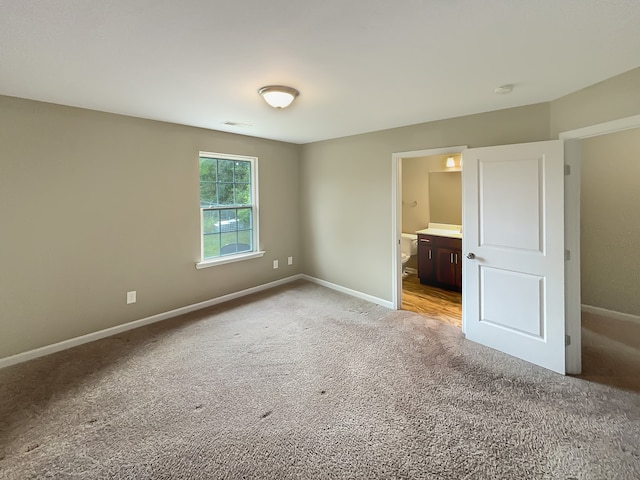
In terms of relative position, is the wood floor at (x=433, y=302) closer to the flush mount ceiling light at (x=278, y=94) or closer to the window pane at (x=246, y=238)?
the window pane at (x=246, y=238)

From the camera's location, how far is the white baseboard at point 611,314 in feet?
11.4

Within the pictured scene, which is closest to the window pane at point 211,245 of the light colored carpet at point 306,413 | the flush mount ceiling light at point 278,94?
the light colored carpet at point 306,413

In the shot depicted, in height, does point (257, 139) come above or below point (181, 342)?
above

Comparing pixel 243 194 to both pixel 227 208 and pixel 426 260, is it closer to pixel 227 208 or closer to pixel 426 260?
pixel 227 208

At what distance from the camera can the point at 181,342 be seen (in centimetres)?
312

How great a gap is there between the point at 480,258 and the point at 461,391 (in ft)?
4.25

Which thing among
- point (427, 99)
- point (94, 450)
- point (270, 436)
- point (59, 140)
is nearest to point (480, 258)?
point (427, 99)

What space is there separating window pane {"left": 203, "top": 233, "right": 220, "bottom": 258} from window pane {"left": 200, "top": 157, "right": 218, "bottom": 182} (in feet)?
2.53

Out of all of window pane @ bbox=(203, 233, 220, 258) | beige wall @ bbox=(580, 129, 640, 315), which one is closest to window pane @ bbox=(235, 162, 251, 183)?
window pane @ bbox=(203, 233, 220, 258)

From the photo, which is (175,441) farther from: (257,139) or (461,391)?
(257,139)

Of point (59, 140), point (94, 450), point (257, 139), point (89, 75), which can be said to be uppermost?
point (257, 139)

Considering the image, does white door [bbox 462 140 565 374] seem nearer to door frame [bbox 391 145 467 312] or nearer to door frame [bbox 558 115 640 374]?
door frame [bbox 558 115 640 374]

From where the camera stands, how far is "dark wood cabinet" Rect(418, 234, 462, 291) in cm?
457

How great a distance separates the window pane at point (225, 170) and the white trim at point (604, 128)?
3.80 m
